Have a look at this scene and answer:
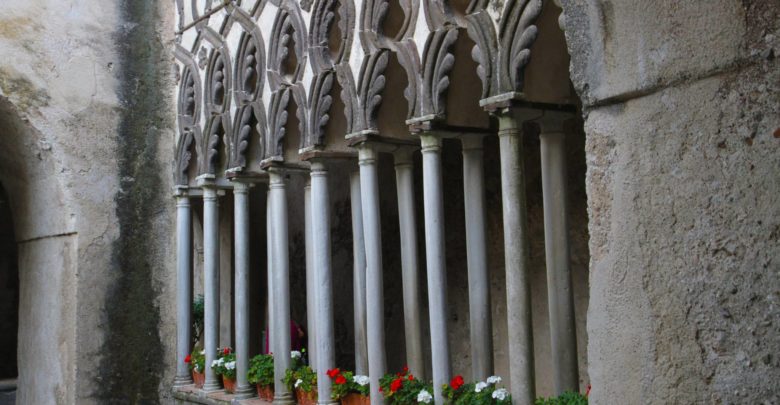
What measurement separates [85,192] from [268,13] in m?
2.71

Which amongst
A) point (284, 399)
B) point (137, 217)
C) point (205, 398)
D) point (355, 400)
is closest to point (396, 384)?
point (355, 400)

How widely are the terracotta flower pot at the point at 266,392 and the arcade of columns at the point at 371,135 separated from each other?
190 mm

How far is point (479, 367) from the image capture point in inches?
231

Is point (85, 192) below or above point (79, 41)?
below

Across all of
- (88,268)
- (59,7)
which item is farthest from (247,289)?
(59,7)

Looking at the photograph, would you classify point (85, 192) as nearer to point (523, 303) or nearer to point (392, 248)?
point (392, 248)

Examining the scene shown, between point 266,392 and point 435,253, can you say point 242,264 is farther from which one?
point 435,253

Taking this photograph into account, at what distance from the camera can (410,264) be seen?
6480mm

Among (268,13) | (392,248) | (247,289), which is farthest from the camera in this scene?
(392,248)

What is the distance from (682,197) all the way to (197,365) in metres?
7.49

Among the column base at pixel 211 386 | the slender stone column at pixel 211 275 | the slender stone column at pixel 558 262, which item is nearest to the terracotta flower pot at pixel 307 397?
the column base at pixel 211 386

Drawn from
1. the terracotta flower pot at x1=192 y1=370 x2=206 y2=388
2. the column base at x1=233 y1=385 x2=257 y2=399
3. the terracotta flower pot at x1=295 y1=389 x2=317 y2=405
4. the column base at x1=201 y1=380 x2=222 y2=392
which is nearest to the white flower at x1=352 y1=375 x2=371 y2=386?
the terracotta flower pot at x1=295 y1=389 x2=317 y2=405

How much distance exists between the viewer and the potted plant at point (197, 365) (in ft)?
28.0

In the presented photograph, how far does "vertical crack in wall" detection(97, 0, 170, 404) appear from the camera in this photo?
333 inches
